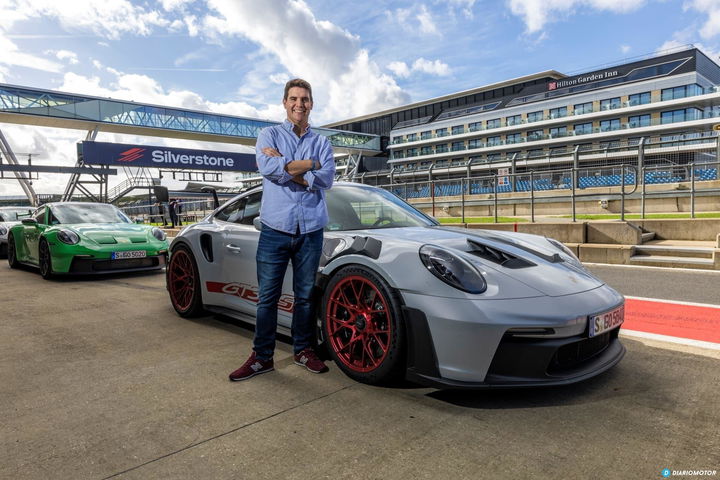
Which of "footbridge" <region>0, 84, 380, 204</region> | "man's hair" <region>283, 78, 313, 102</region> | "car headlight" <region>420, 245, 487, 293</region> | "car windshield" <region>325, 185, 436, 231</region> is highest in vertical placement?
"footbridge" <region>0, 84, 380, 204</region>

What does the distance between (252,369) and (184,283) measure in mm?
1932

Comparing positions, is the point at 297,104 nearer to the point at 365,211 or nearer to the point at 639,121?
the point at 365,211

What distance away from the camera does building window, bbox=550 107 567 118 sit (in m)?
57.3

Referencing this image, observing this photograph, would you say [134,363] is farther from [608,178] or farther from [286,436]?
[608,178]

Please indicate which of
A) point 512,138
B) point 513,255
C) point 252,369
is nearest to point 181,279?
point 252,369

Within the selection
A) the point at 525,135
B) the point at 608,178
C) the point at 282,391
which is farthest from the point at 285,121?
the point at 525,135

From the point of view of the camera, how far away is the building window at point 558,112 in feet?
188

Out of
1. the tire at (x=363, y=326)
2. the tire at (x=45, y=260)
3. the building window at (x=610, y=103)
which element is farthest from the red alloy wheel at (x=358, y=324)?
the building window at (x=610, y=103)

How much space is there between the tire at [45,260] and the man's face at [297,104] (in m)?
6.16

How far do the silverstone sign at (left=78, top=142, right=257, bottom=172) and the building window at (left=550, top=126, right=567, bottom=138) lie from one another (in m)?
38.5

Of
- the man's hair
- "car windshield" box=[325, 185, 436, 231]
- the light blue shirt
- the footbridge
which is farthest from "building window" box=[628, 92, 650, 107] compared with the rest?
the light blue shirt

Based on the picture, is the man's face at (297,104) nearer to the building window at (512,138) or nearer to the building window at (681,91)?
the building window at (681,91)

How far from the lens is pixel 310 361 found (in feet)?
9.80

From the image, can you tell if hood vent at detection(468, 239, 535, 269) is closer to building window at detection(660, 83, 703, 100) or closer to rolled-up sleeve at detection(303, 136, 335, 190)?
rolled-up sleeve at detection(303, 136, 335, 190)
